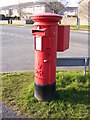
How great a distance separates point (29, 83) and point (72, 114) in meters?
1.48

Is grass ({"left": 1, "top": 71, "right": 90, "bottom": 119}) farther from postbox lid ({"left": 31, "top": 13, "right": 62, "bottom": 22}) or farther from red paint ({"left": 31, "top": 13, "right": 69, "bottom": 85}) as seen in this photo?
postbox lid ({"left": 31, "top": 13, "right": 62, "bottom": 22})

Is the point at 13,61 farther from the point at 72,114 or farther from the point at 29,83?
the point at 72,114

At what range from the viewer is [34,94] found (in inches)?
128

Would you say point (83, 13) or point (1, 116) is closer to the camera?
point (1, 116)

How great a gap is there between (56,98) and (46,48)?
3.29 ft

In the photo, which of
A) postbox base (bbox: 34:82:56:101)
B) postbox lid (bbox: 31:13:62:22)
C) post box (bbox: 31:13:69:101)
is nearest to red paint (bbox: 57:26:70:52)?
post box (bbox: 31:13:69:101)

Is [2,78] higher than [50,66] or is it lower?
lower

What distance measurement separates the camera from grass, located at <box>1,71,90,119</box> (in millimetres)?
2770

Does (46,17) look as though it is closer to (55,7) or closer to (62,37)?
(62,37)

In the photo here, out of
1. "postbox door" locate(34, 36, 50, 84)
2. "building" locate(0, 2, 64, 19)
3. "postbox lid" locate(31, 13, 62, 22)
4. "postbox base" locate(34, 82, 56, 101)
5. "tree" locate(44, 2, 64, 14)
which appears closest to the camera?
"postbox lid" locate(31, 13, 62, 22)

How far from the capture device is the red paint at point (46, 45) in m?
2.82

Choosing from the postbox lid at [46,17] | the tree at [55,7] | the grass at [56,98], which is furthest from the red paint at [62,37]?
the tree at [55,7]

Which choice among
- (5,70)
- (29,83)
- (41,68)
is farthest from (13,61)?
(41,68)

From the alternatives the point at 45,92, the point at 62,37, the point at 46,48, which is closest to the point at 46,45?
the point at 46,48
